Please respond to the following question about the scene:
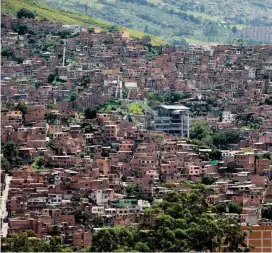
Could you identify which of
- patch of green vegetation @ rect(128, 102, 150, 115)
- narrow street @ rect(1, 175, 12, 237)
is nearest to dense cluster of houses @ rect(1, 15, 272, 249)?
narrow street @ rect(1, 175, 12, 237)

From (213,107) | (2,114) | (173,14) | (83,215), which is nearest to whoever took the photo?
(83,215)

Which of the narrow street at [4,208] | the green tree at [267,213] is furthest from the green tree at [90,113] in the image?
the green tree at [267,213]

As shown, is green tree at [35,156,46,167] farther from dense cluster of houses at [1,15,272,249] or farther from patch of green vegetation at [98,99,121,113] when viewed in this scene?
patch of green vegetation at [98,99,121,113]

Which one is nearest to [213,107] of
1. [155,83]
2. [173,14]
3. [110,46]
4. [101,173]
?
[155,83]

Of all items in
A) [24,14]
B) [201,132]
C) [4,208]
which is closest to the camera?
[4,208]

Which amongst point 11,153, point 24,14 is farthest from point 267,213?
point 24,14

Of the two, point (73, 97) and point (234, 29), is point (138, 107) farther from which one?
point (234, 29)

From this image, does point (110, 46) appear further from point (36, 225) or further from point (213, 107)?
point (36, 225)
